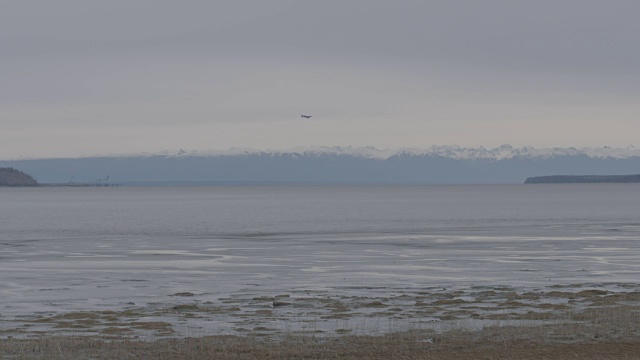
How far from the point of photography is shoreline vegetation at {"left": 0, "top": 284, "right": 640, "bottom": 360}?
2044 centimetres

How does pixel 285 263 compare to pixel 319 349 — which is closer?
pixel 319 349

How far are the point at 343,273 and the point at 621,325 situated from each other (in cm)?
1827

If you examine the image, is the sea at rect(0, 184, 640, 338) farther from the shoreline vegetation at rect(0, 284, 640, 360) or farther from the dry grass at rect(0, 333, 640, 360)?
the dry grass at rect(0, 333, 640, 360)

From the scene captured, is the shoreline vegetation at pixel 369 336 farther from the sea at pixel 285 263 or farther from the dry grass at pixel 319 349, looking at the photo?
the sea at pixel 285 263

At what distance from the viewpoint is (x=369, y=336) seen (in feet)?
75.2

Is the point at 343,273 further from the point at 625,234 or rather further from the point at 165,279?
the point at 625,234

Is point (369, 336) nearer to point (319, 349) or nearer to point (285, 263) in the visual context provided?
point (319, 349)

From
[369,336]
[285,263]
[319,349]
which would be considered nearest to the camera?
[319,349]

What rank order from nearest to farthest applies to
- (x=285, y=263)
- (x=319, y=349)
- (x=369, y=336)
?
(x=319, y=349), (x=369, y=336), (x=285, y=263)

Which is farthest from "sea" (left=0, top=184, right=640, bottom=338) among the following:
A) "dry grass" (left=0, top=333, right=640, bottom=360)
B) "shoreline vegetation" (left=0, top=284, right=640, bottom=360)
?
"dry grass" (left=0, top=333, right=640, bottom=360)

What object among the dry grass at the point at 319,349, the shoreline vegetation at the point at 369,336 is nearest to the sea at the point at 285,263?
the shoreline vegetation at the point at 369,336

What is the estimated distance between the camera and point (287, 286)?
36.0 m

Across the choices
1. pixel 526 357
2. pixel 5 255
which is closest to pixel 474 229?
pixel 5 255

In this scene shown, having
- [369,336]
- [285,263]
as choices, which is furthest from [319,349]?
[285,263]
